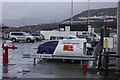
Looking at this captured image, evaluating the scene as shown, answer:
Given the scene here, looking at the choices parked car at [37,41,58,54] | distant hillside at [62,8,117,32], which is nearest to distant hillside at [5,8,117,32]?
distant hillside at [62,8,117,32]

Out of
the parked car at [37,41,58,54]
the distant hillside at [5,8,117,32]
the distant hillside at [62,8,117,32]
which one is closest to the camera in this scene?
the parked car at [37,41,58,54]

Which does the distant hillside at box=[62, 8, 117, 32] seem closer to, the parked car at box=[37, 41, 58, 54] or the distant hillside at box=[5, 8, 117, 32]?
the distant hillside at box=[5, 8, 117, 32]

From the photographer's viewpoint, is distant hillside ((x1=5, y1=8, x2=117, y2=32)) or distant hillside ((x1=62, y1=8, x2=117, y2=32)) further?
distant hillside ((x1=5, y1=8, x2=117, y2=32))

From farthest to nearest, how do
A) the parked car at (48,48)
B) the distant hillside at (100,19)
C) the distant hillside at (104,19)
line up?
the distant hillside at (100,19) → the distant hillside at (104,19) → the parked car at (48,48)

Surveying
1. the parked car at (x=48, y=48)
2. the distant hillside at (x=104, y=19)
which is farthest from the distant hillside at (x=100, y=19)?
the parked car at (x=48, y=48)

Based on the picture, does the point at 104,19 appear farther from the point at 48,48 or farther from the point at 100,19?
the point at 48,48

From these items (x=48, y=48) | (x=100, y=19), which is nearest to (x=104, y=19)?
(x=100, y=19)

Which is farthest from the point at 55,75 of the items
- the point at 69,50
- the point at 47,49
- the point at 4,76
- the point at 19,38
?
the point at 19,38

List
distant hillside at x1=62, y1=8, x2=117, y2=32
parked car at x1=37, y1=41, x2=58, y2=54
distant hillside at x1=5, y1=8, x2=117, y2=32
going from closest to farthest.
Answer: parked car at x1=37, y1=41, x2=58, y2=54
distant hillside at x1=62, y1=8, x2=117, y2=32
distant hillside at x1=5, y1=8, x2=117, y2=32

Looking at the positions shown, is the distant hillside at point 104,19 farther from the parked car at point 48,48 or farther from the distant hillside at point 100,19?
the parked car at point 48,48

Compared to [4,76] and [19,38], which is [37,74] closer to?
[4,76]

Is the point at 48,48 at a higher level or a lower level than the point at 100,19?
lower

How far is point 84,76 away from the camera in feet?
47.4

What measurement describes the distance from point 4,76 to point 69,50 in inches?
296
